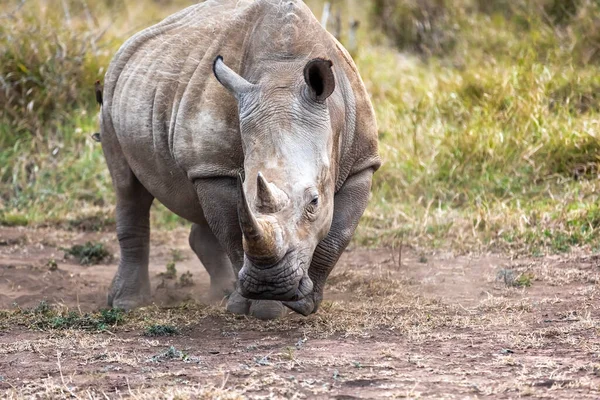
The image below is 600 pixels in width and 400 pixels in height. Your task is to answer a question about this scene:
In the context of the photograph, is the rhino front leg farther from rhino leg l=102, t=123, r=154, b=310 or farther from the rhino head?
rhino leg l=102, t=123, r=154, b=310

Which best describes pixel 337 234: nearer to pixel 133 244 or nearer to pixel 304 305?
pixel 304 305

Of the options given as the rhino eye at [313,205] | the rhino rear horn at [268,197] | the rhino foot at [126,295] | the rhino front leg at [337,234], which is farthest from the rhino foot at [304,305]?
the rhino foot at [126,295]

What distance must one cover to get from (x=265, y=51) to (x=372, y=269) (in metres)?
2.26

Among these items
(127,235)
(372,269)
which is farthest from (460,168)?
(127,235)

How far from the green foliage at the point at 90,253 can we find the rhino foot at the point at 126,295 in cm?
99

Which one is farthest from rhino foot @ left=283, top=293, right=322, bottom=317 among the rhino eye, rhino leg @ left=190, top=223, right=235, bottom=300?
rhino leg @ left=190, top=223, right=235, bottom=300

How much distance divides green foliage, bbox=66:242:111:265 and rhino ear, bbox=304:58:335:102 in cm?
337

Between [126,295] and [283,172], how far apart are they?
235cm

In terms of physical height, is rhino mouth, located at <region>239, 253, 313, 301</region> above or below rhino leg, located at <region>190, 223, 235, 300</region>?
above

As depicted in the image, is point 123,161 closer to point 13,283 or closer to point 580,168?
point 13,283

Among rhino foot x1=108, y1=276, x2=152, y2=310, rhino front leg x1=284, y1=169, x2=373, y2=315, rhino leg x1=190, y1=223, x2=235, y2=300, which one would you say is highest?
rhino front leg x1=284, y1=169, x2=373, y2=315

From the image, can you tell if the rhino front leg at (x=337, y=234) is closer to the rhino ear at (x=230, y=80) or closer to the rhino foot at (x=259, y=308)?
the rhino foot at (x=259, y=308)

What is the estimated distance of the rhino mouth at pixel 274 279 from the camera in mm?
4523

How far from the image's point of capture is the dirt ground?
4016 millimetres
